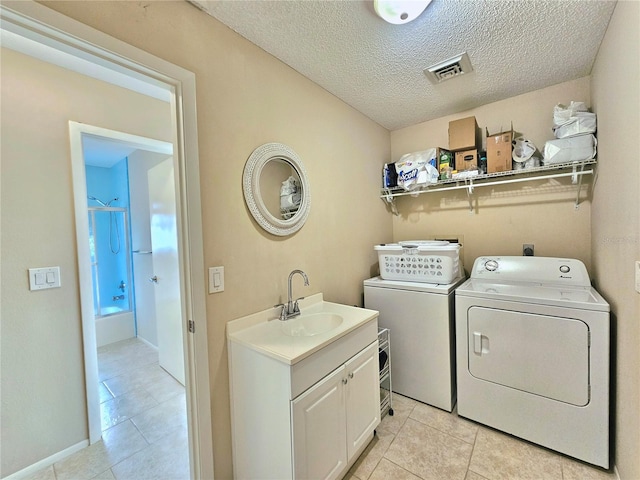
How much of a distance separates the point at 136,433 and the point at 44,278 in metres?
1.21

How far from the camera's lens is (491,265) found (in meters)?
2.10

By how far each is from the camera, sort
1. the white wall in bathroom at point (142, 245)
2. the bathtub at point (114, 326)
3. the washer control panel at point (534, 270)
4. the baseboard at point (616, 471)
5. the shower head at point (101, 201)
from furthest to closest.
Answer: the shower head at point (101, 201) < the bathtub at point (114, 326) < the white wall in bathroom at point (142, 245) < the washer control panel at point (534, 270) < the baseboard at point (616, 471)

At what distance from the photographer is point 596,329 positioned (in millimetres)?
1437

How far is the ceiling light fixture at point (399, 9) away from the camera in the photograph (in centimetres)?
123

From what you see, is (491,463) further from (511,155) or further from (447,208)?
(511,155)

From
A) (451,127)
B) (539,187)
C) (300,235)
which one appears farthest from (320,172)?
(539,187)

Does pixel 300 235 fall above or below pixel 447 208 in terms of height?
below

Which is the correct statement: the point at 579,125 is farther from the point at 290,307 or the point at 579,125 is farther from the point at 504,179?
the point at 290,307

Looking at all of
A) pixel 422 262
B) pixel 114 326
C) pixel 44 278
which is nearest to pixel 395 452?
pixel 422 262

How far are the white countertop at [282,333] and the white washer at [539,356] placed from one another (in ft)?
2.64

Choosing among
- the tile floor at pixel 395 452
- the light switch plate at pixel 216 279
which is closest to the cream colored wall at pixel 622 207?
the tile floor at pixel 395 452

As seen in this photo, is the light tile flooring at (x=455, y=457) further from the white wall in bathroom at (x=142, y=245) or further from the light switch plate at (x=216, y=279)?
the white wall in bathroom at (x=142, y=245)

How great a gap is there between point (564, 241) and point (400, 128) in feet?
5.86

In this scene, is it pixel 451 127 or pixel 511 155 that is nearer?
pixel 511 155
